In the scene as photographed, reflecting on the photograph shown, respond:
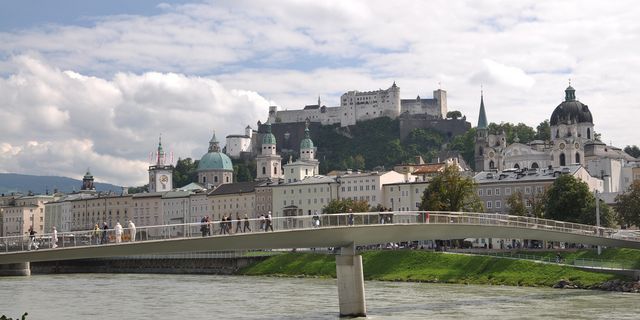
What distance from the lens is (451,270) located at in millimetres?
63500

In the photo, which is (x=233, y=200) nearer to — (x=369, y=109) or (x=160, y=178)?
(x=160, y=178)

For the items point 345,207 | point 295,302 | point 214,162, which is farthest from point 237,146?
point 295,302

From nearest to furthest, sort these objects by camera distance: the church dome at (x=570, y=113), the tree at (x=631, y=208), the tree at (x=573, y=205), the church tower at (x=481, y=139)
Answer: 1. the tree at (x=631, y=208)
2. the tree at (x=573, y=205)
3. the church dome at (x=570, y=113)
4. the church tower at (x=481, y=139)

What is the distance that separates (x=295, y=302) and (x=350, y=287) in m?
8.95

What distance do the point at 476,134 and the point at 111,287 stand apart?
10486cm

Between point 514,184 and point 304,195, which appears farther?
point 304,195

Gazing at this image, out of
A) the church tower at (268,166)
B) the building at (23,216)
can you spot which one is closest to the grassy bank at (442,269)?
the church tower at (268,166)

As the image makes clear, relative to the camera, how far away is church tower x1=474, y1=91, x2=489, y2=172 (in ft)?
490

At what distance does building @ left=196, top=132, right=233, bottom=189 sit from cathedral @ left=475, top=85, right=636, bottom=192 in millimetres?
47442

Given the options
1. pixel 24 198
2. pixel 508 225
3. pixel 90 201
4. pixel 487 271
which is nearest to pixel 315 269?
pixel 487 271

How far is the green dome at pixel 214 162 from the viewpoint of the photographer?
549ft

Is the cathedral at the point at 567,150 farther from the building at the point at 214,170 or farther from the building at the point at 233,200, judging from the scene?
the building at the point at 214,170

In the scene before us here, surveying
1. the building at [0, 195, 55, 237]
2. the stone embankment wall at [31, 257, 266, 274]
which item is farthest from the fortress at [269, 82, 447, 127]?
the stone embankment wall at [31, 257, 266, 274]

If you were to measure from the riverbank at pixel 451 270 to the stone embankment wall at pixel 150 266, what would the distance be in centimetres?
529
